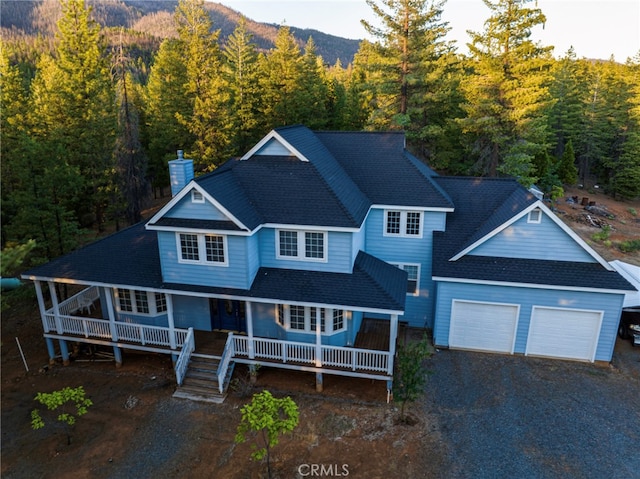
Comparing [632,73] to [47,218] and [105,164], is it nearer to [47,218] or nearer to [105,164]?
[105,164]

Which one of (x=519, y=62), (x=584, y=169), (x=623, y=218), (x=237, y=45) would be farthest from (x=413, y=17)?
(x=584, y=169)

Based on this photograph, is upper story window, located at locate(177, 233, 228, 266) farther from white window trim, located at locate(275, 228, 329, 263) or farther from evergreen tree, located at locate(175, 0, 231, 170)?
evergreen tree, located at locate(175, 0, 231, 170)

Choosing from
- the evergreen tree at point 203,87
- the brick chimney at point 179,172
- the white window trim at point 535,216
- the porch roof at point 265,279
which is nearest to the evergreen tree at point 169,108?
the evergreen tree at point 203,87

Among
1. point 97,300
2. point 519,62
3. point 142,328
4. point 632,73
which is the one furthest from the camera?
point 632,73

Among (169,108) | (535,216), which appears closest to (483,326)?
(535,216)

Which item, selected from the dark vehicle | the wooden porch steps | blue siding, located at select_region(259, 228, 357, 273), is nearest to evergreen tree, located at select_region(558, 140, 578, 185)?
the dark vehicle
